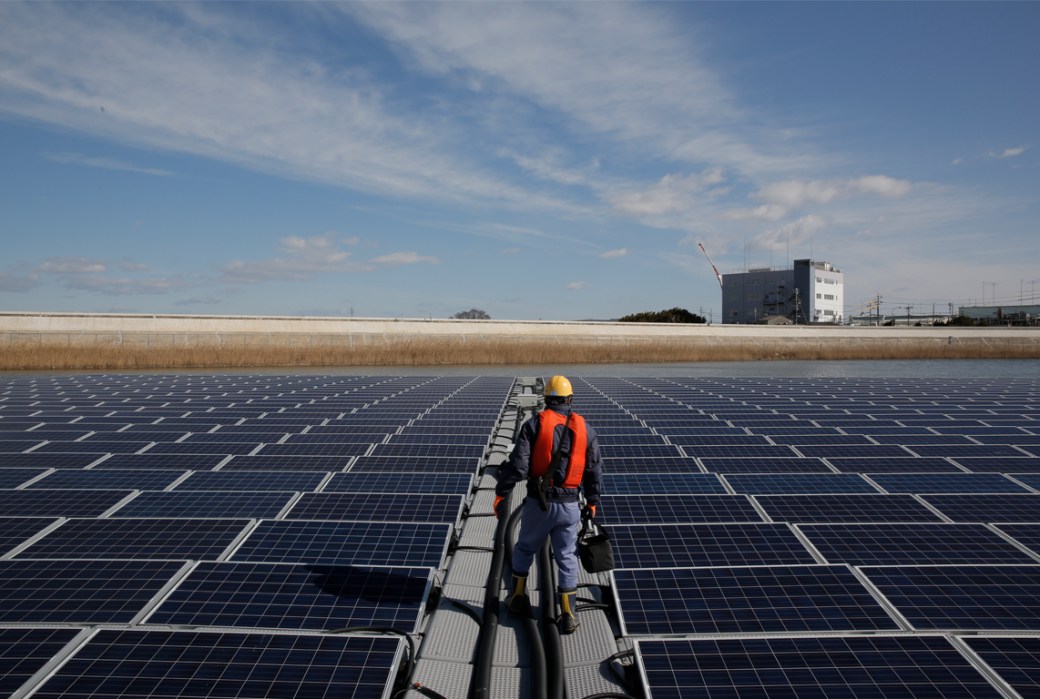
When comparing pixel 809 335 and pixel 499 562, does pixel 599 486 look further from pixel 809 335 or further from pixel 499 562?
pixel 809 335

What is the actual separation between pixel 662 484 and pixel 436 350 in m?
50.1

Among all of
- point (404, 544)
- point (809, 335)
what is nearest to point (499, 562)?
→ point (404, 544)

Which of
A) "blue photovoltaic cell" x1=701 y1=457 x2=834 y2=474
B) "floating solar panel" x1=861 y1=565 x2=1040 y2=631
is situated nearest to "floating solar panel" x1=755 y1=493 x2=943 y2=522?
"blue photovoltaic cell" x1=701 y1=457 x2=834 y2=474

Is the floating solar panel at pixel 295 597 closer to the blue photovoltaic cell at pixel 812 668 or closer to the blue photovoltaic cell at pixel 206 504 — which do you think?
the blue photovoltaic cell at pixel 812 668

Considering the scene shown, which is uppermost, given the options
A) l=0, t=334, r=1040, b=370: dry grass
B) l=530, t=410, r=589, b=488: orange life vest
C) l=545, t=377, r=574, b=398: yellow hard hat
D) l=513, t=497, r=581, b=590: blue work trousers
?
l=545, t=377, r=574, b=398: yellow hard hat

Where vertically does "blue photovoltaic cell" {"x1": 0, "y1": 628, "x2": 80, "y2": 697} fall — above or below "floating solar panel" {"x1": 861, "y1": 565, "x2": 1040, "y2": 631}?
above

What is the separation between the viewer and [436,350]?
57.4m

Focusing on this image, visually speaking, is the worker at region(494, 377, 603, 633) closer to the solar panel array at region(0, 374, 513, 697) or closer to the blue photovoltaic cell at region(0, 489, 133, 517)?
the solar panel array at region(0, 374, 513, 697)

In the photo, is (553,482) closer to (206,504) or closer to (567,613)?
(567,613)

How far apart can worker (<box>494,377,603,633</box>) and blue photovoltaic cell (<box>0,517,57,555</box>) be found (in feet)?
14.4

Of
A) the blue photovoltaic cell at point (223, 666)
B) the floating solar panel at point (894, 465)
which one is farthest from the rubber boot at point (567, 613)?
the floating solar panel at point (894, 465)

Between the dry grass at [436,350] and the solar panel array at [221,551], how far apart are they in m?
42.6

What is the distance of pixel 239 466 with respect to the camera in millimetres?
9250

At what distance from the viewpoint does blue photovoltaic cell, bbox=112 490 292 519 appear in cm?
696
